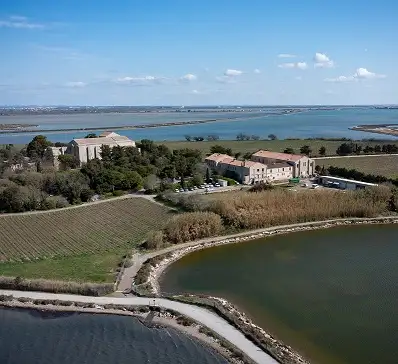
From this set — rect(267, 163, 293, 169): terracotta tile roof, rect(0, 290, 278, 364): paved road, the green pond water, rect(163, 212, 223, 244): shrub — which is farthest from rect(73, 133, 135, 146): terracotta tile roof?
rect(0, 290, 278, 364): paved road

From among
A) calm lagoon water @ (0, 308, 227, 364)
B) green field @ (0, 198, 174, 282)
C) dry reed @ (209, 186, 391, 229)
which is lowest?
calm lagoon water @ (0, 308, 227, 364)

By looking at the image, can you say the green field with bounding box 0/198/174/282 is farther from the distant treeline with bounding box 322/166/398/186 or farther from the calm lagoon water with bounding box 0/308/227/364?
the distant treeline with bounding box 322/166/398/186

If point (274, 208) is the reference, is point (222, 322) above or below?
below

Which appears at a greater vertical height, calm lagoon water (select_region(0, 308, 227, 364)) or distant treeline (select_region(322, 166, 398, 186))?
distant treeline (select_region(322, 166, 398, 186))

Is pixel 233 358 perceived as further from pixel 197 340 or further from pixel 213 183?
pixel 213 183

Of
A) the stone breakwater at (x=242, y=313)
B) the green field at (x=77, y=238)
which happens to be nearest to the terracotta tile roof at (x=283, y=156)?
the stone breakwater at (x=242, y=313)

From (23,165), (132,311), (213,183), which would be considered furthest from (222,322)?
(23,165)
